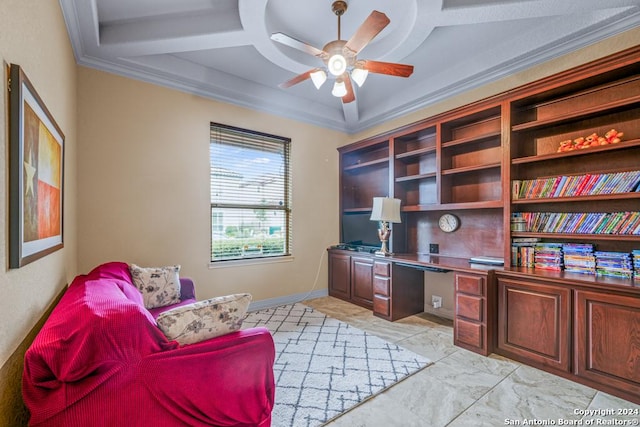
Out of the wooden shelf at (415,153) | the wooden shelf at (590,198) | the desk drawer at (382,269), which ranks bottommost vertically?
the desk drawer at (382,269)

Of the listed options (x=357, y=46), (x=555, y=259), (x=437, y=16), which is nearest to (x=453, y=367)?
(x=555, y=259)

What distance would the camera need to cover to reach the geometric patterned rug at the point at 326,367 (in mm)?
1902

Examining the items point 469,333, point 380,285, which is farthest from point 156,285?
point 469,333

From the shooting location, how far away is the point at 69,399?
1.04 m

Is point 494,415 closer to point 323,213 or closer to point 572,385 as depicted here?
point 572,385

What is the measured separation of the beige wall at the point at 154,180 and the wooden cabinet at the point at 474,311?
2.25 metres

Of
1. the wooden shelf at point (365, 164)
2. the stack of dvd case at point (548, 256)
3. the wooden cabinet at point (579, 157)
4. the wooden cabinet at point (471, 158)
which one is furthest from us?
the wooden shelf at point (365, 164)

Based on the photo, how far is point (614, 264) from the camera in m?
2.27

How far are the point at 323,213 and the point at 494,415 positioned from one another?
3.21m

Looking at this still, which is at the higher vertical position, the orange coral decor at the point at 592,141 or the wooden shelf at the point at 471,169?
the orange coral decor at the point at 592,141

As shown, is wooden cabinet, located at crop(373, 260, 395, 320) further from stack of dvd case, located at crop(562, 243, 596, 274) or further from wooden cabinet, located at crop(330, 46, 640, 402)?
stack of dvd case, located at crop(562, 243, 596, 274)

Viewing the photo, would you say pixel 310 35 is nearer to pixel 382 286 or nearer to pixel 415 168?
pixel 415 168

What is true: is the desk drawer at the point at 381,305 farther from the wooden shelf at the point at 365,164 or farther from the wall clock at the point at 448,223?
the wooden shelf at the point at 365,164

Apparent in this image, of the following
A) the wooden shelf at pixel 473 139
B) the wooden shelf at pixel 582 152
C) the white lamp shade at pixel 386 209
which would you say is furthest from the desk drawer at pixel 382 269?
the wooden shelf at pixel 582 152
